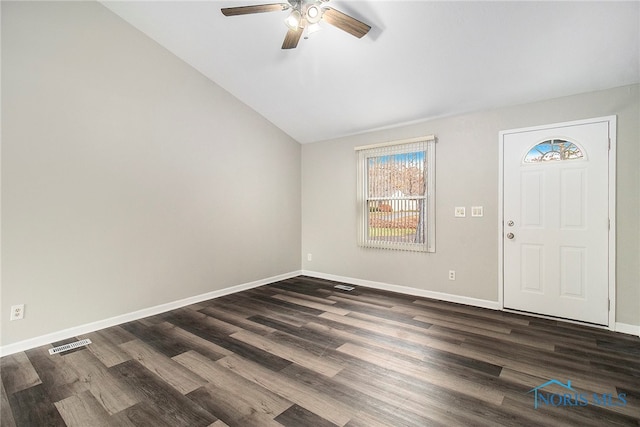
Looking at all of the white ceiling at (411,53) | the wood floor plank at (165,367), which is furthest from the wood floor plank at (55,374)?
the white ceiling at (411,53)

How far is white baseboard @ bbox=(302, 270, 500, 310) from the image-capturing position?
3.68m

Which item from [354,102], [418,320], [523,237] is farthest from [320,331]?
[354,102]

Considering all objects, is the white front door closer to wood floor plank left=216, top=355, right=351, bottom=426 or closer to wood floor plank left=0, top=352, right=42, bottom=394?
wood floor plank left=216, top=355, right=351, bottom=426

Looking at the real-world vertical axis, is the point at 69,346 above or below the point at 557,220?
below

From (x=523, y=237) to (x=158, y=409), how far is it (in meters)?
3.88

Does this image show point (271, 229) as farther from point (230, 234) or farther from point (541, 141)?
point (541, 141)

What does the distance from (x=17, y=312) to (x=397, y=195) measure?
4.40 m

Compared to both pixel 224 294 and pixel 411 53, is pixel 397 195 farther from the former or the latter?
pixel 224 294

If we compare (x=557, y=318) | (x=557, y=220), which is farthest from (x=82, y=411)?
(x=557, y=220)

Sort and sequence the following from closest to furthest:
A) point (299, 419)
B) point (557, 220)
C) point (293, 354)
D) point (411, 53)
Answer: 1. point (299, 419)
2. point (293, 354)
3. point (411, 53)
4. point (557, 220)

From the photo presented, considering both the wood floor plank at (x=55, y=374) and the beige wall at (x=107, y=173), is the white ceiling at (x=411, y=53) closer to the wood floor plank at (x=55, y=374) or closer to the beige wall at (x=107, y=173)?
the beige wall at (x=107, y=173)

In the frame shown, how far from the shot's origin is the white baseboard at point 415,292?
368 centimetres

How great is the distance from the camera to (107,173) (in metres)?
3.14

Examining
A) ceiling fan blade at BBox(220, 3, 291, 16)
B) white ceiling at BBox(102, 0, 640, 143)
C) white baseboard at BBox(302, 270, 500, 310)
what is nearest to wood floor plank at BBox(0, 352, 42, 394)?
ceiling fan blade at BBox(220, 3, 291, 16)
